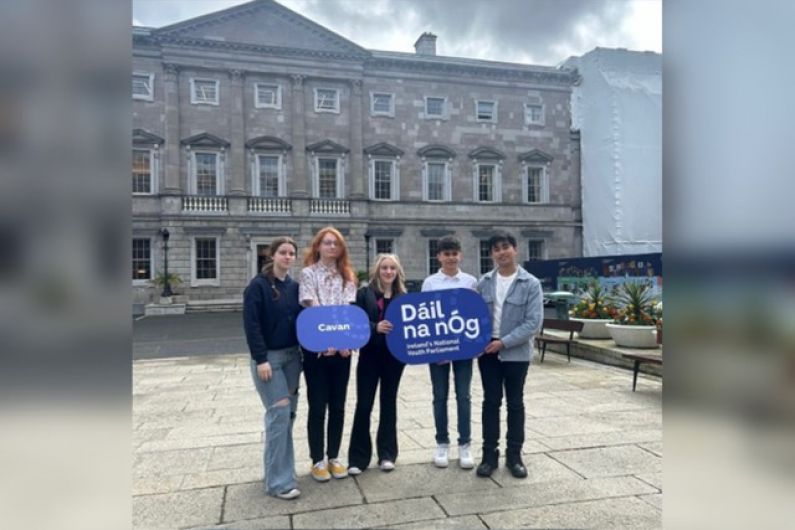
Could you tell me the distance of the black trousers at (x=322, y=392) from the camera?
12.3 feet

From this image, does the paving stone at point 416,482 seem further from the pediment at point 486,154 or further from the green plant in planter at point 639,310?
the pediment at point 486,154

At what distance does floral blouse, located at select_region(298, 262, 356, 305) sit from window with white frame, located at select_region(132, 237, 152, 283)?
75.9 ft

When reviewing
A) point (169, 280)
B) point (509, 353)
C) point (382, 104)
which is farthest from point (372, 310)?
point (382, 104)

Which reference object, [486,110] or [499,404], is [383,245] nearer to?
[486,110]

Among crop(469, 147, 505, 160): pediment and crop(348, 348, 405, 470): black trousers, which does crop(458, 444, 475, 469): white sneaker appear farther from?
crop(469, 147, 505, 160): pediment

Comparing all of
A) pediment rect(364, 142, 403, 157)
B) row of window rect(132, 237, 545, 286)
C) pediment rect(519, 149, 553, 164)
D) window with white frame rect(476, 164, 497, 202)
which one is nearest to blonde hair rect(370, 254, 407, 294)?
row of window rect(132, 237, 545, 286)

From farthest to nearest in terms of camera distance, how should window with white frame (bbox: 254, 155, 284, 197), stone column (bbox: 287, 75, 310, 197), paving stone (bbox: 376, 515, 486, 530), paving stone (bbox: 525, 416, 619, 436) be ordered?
1. stone column (bbox: 287, 75, 310, 197)
2. window with white frame (bbox: 254, 155, 284, 197)
3. paving stone (bbox: 525, 416, 619, 436)
4. paving stone (bbox: 376, 515, 486, 530)

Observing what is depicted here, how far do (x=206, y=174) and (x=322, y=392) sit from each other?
2429 cm

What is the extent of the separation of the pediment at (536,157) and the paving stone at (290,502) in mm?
28391

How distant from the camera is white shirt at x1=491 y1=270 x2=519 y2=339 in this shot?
3990 millimetres

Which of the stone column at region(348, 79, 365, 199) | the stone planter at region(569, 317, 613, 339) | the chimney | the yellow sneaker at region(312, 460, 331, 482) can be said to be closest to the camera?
the yellow sneaker at region(312, 460, 331, 482)

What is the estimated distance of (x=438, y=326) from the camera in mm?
3980

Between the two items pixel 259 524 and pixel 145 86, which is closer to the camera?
pixel 259 524
